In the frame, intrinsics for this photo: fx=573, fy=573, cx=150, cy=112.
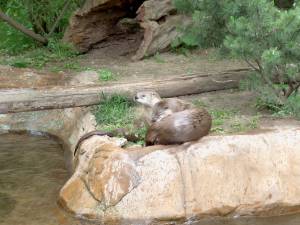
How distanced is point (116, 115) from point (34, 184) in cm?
137

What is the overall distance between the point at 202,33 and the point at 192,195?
283cm

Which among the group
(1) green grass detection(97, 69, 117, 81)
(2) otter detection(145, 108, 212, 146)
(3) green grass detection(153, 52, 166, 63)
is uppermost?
(2) otter detection(145, 108, 212, 146)

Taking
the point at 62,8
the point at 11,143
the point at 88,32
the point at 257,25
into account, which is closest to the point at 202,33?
the point at 257,25

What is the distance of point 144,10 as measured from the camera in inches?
397

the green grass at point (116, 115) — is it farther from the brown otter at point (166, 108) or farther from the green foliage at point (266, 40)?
the green foliage at point (266, 40)

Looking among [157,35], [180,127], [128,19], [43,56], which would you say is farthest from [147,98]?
[128,19]

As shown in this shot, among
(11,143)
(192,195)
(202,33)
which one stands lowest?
(11,143)

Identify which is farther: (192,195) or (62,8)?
(62,8)

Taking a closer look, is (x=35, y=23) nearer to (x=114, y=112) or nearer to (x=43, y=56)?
(x=43, y=56)

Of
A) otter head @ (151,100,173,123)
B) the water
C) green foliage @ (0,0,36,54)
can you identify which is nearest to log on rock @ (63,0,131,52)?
green foliage @ (0,0,36,54)

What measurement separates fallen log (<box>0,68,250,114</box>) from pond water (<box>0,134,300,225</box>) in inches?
24.3

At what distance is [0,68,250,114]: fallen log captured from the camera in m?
7.33

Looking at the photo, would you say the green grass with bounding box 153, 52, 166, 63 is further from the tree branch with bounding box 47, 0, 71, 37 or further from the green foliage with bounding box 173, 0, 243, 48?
the tree branch with bounding box 47, 0, 71, 37

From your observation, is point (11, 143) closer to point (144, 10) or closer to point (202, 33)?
point (202, 33)
